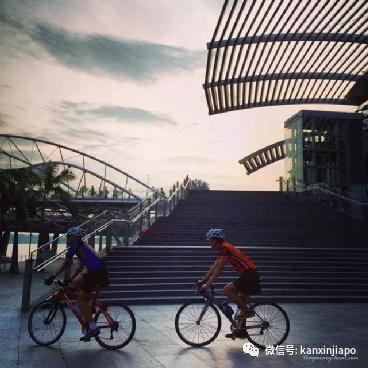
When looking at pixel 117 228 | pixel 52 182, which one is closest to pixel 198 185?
pixel 52 182

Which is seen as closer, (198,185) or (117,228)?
(117,228)

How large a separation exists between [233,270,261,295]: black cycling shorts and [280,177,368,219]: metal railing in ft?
60.4

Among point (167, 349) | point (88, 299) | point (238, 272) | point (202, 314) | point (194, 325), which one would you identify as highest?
point (238, 272)

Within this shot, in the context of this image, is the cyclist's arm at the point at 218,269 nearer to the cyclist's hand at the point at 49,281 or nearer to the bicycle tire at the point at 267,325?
the bicycle tire at the point at 267,325

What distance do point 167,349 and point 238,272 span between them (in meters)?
1.55

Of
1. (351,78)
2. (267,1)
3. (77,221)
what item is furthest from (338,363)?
(77,221)

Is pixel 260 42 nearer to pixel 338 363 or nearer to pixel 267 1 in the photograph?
pixel 267 1

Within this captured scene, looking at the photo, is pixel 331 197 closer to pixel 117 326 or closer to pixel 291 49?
pixel 291 49

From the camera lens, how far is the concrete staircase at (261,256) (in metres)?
11.1

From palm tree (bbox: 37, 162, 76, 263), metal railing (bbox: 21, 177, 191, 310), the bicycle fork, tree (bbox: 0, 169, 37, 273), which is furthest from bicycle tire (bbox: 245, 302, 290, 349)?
palm tree (bbox: 37, 162, 76, 263)

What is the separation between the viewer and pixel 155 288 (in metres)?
11.1

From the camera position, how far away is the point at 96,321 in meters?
5.89

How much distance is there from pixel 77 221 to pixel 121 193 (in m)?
8.38

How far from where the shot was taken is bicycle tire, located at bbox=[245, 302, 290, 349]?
595cm
